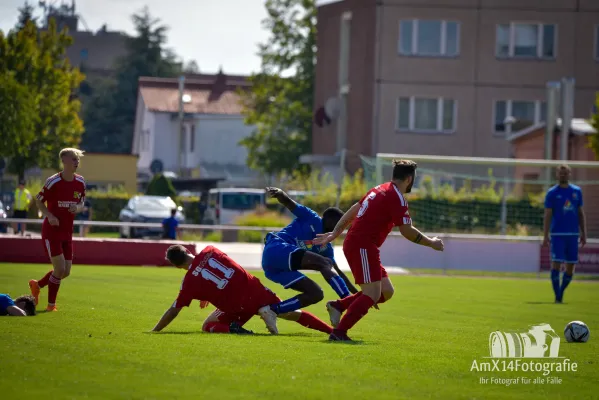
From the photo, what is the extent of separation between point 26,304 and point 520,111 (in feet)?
137

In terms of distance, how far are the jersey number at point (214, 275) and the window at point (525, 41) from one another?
41.5 meters

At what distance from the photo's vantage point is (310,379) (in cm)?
806

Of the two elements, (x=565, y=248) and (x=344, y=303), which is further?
(x=565, y=248)

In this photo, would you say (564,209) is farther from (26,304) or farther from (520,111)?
(520,111)

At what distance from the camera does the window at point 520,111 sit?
51.4 metres

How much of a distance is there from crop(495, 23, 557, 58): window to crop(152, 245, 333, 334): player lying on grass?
40973mm

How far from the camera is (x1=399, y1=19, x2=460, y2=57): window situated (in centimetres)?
5022

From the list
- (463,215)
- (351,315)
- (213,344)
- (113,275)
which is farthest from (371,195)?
(463,215)

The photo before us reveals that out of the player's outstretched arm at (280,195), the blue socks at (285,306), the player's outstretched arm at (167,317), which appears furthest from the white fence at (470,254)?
the player's outstretched arm at (167,317)

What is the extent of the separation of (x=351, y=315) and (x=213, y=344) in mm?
1490

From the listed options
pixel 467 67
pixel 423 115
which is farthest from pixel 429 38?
pixel 423 115

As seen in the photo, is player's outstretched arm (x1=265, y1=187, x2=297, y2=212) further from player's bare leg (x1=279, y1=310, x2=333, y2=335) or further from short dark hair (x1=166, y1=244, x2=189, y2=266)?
short dark hair (x1=166, y1=244, x2=189, y2=266)

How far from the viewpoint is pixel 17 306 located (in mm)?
12172

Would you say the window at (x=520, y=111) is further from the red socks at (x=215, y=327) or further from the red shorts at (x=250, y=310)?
the red socks at (x=215, y=327)
